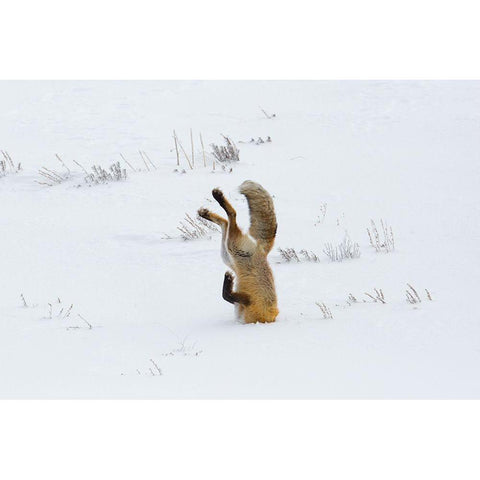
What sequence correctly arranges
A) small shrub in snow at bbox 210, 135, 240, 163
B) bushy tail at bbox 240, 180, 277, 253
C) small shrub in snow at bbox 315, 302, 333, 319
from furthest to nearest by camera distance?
small shrub in snow at bbox 210, 135, 240, 163 → small shrub in snow at bbox 315, 302, 333, 319 → bushy tail at bbox 240, 180, 277, 253

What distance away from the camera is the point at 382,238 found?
10.8m

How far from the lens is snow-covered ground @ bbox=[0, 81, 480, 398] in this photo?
266 inches

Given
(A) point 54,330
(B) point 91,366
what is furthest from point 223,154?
(B) point 91,366

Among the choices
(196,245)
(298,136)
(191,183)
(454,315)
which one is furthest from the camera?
(298,136)

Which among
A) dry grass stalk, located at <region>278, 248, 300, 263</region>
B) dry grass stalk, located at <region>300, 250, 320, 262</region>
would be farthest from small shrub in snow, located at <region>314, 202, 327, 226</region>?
dry grass stalk, located at <region>278, 248, 300, 263</region>

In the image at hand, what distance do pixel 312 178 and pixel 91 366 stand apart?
22.4 feet

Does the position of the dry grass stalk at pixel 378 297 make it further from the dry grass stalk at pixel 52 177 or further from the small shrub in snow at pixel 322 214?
the dry grass stalk at pixel 52 177

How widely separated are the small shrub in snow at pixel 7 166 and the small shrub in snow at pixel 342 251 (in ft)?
19.4

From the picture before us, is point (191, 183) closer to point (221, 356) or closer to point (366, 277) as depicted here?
point (366, 277)

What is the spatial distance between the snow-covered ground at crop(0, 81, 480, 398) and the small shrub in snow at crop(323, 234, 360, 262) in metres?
0.13

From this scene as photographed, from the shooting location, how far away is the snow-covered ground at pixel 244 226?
22.1 ft

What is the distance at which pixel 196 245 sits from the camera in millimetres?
10727

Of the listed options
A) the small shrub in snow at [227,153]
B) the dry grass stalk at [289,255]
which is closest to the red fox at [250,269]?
the dry grass stalk at [289,255]

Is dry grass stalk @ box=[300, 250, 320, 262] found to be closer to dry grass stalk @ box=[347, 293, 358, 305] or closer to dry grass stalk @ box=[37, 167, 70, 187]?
dry grass stalk @ box=[347, 293, 358, 305]
